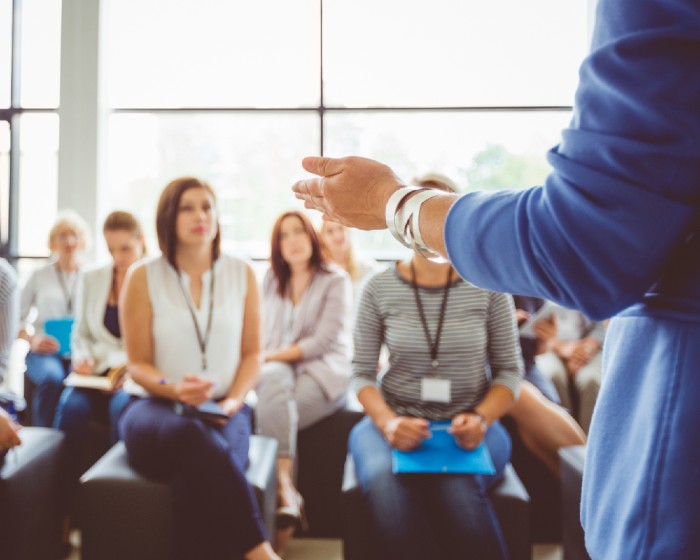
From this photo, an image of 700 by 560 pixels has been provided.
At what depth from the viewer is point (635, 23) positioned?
0.52 meters

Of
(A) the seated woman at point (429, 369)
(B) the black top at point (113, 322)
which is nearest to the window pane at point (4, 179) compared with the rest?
(B) the black top at point (113, 322)

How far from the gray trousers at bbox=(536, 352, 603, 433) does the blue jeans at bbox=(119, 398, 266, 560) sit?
6.00 ft

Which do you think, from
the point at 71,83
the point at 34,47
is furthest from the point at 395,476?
the point at 34,47

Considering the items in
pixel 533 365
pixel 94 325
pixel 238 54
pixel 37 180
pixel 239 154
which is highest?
pixel 238 54

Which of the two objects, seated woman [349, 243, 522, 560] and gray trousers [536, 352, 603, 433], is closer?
seated woman [349, 243, 522, 560]

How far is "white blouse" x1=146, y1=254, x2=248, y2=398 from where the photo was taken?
2.59m

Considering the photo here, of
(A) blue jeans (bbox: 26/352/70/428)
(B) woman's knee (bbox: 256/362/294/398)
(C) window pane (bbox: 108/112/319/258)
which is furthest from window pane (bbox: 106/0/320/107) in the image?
(B) woman's knee (bbox: 256/362/294/398)

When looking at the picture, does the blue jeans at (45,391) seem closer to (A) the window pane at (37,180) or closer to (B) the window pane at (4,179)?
(A) the window pane at (37,180)

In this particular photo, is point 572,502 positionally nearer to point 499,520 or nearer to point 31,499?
point 499,520

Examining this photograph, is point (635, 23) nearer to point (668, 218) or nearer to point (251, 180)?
point (668, 218)

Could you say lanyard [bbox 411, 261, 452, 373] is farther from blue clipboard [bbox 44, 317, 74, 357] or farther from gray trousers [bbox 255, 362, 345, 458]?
blue clipboard [bbox 44, 317, 74, 357]

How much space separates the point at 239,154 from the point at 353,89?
1.14 metres

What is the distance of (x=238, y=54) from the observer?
5141 mm

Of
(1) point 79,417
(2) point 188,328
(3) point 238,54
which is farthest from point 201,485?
(3) point 238,54
